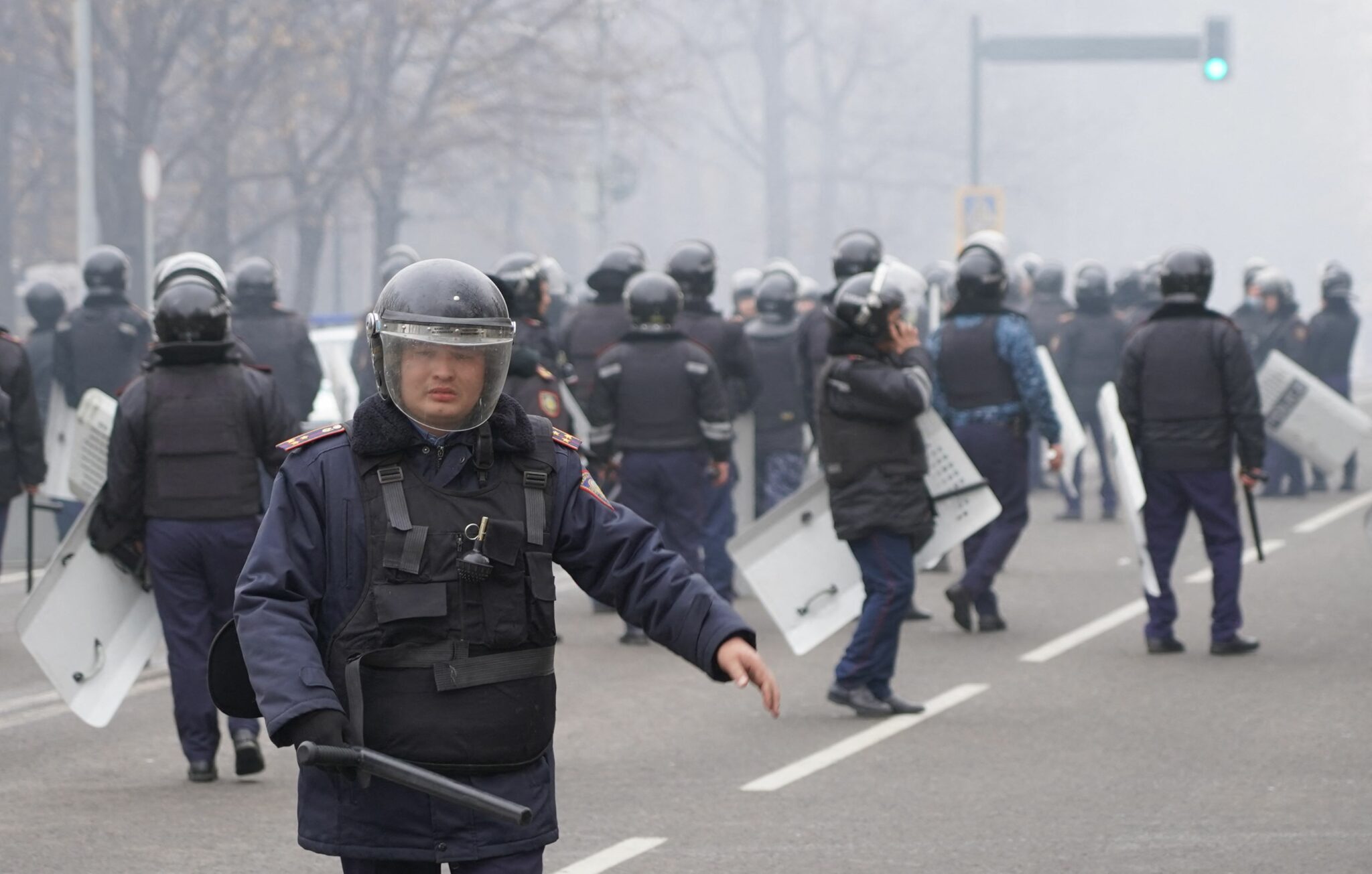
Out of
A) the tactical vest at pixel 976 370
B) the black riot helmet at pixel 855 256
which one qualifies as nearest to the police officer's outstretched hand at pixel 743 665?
the tactical vest at pixel 976 370

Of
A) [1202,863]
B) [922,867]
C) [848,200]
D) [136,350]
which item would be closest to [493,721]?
[922,867]

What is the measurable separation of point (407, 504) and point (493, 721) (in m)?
0.42

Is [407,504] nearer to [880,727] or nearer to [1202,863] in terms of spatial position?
[1202,863]

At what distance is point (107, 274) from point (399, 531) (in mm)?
9966

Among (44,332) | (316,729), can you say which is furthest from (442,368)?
(44,332)

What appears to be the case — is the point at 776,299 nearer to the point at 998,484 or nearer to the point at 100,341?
the point at 998,484

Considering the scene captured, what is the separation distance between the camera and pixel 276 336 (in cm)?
1309

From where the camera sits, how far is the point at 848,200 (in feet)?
206

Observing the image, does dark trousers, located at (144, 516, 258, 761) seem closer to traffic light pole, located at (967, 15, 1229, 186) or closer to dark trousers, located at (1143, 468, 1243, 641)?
dark trousers, located at (1143, 468, 1243, 641)

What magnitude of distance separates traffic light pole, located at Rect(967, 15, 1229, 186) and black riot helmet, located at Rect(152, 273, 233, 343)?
22.2 metres

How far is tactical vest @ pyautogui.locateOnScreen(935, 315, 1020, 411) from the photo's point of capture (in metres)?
10.8

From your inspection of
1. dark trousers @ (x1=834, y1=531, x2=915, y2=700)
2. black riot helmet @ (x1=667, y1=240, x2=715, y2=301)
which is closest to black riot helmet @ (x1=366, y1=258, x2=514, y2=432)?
dark trousers @ (x1=834, y1=531, x2=915, y2=700)

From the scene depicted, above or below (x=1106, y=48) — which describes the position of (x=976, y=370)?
below

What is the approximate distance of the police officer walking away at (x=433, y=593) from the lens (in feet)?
12.9
